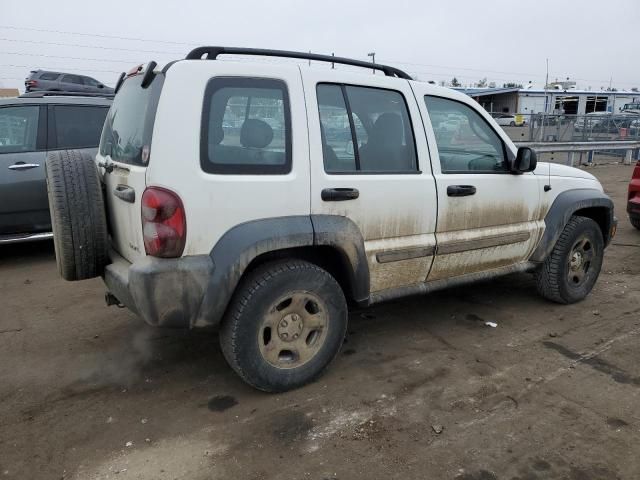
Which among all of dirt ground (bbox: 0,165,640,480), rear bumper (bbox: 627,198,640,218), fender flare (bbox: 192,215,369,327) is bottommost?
dirt ground (bbox: 0,165,640,480)

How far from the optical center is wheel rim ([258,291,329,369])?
3.05m

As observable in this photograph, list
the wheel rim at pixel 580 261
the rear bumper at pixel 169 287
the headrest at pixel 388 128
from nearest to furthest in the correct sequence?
the rear bumper at pixel 169 287 → the headrest at pixel 388 128 → the wheel rim at pixel 580 261

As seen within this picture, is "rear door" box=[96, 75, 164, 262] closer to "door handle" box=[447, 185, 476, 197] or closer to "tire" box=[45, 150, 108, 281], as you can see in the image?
"tire" box=[45, 150, 108, 281]

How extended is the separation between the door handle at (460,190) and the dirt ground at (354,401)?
3.75 ft

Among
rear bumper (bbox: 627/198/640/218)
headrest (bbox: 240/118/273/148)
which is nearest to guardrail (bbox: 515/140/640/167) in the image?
rear bumper (bbox: 627/198/640/218)

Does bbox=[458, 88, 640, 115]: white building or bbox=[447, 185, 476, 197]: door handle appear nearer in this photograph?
bbox=[447, 185, 476, 197]: door handle

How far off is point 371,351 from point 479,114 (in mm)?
1997

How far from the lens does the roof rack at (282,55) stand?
296 cm

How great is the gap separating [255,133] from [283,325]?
1149 mm

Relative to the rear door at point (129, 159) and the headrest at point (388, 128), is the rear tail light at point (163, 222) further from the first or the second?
the headrest at point (388, 128)

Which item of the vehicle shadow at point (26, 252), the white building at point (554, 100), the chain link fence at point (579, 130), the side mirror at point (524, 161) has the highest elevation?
the white building at point (554, 100)

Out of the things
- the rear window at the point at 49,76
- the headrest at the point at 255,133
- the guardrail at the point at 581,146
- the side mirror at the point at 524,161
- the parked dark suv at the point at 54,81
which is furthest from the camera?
the rear window at the point at 49,76

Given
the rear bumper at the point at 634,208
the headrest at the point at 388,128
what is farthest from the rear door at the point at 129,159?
the rear bumper at the point at 634,208

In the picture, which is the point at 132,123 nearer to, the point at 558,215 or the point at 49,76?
the point at 558,215
